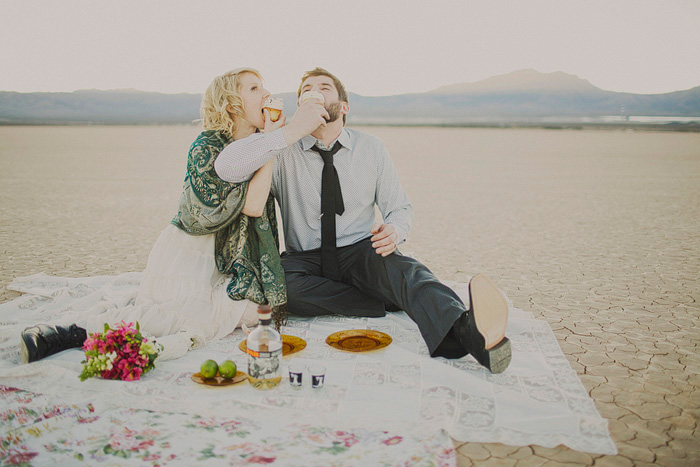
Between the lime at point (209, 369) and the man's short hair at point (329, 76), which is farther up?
the man's short hair at point (329, 76)

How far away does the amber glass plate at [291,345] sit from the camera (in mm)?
3080

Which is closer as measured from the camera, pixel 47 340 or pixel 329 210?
pixel 47 340

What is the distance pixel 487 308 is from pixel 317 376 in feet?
2.98

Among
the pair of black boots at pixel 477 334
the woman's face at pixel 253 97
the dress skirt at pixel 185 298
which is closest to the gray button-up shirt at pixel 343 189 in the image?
the woman's face at pixel 253 97

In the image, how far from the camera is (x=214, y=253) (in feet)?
11.8

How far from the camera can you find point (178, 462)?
87.4 inches

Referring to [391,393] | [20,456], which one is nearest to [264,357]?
[391,393]

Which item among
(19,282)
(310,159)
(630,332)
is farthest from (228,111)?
(630,332)

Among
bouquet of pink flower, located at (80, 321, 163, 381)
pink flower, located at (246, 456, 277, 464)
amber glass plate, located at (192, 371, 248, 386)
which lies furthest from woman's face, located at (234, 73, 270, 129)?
pink flower, located at (246, 456, 277, 464)

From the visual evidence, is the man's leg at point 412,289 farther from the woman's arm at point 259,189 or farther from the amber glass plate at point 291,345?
the woman's arm at point 259,189

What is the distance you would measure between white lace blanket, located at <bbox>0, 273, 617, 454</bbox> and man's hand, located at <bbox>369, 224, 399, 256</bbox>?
22.1 inches

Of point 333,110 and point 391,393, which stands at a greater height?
point 333,110

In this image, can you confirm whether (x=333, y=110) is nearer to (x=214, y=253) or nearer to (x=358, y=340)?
(x=214, y=253)

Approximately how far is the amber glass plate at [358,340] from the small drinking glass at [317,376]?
→ 42 cm
